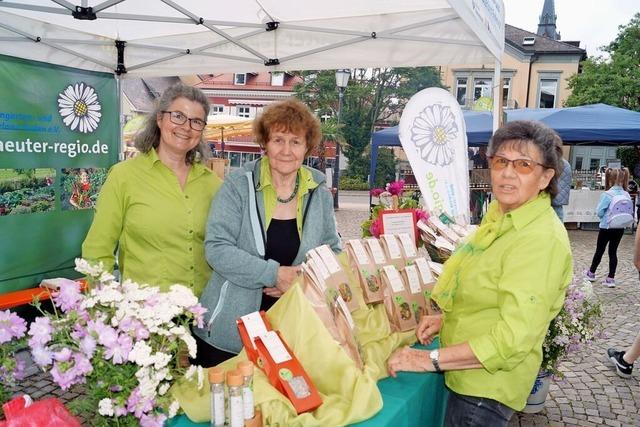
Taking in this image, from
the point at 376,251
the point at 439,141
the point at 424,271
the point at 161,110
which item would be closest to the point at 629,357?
the point at 439,141

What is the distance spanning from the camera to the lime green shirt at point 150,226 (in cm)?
212

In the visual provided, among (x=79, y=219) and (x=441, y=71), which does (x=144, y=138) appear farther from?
(x=441, y=71)

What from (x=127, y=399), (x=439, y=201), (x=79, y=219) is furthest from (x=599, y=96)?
(x=127, y=399)

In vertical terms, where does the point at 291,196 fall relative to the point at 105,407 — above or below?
above

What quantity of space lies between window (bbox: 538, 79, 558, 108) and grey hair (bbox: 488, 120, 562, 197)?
30797 mm

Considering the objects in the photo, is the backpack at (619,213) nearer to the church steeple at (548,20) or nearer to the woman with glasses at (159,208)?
the woman with glasses at (159,208)

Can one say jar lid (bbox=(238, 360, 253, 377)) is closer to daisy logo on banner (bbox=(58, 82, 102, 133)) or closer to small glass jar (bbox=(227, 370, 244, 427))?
small glass jar (bbox=(227, 370, 244, 427))

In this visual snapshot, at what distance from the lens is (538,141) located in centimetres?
147

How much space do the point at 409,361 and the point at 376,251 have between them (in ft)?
2.15

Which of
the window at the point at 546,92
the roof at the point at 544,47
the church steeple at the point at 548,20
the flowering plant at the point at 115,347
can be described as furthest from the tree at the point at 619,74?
the church steeple at the point at 548,20

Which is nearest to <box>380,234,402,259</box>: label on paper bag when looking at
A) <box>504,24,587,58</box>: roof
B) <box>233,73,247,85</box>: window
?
<box>504,24,587,58</box>: roof

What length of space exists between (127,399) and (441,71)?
31.2m

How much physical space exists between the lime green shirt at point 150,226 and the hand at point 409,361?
1.04 m

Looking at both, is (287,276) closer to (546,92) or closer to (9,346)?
(9,346)
